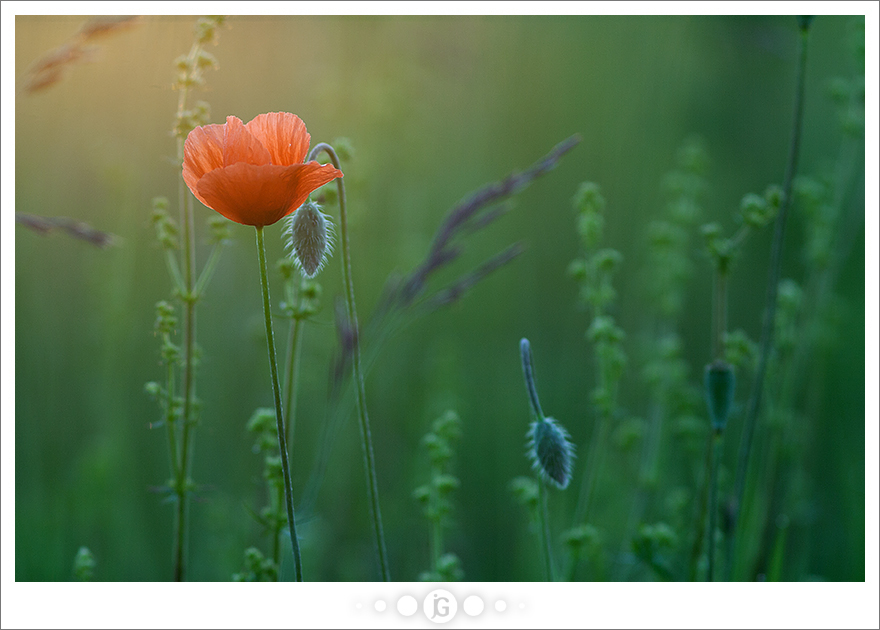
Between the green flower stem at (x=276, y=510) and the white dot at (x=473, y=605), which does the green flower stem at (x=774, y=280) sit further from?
the green flower stem at (x=276, y=510)

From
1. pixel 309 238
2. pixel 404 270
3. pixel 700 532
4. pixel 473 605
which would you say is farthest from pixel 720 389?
pixel 404 270

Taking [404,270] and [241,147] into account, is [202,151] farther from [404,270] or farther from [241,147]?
[404,270]

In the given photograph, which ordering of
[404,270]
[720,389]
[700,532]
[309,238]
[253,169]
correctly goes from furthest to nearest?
[404,270] < [700,532] < [720,389] < [309,238] < [253,169]

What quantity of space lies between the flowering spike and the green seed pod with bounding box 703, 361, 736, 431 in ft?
1.84

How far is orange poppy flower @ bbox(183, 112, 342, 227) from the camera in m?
0.72

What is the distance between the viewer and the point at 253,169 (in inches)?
28.3

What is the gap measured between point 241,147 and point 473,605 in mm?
735

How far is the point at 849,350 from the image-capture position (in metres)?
1.84

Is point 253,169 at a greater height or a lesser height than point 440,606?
greater

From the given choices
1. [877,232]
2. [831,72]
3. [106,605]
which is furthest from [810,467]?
[106,605]

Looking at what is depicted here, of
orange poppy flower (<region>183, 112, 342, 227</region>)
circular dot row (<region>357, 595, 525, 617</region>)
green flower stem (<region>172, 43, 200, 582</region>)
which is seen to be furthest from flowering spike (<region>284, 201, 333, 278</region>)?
circular dot row (<region>357, 595, 525, 617</region>)

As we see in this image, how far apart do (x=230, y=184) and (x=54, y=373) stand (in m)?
1.16

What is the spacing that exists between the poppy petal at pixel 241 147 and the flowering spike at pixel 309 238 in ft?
0.28

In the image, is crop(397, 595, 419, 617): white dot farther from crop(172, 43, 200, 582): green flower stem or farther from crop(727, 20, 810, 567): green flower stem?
crop(727, 20, 810, 567): green flower stem
